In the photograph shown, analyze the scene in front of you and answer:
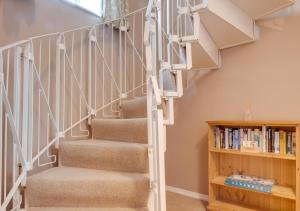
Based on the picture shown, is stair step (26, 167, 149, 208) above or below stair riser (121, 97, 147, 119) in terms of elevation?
below

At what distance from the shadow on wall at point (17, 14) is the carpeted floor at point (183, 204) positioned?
2341mm

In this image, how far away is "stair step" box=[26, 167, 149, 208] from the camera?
1.64 meters

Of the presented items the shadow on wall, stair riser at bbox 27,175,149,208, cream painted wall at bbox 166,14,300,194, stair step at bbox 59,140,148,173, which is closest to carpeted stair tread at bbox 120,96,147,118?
stair step at bbox 59,140,148,173

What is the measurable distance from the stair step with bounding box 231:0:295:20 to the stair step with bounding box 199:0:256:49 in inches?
1.9

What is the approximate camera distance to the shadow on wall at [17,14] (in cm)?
205

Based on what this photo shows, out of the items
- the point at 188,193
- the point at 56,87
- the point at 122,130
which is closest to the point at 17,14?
the point at 56,87

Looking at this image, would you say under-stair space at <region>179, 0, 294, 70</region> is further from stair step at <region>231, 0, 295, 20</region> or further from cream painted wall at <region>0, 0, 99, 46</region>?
cream painted wall at <region>0, 0, 99, 46</region>

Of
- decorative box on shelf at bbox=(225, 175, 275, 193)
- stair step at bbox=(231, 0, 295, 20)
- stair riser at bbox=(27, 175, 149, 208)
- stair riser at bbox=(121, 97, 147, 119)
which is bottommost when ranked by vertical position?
decorative box on shelf at bbox=(225, 175, 275, 193)

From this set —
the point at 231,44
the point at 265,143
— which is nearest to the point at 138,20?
the point at 231,44

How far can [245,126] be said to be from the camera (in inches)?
100

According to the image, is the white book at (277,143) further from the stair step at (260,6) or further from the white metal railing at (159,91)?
the stair step at (260,6)

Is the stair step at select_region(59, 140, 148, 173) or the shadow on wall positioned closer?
the stair step at select_region(59, 140, 148, 173)

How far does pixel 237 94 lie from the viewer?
Result: 278cm

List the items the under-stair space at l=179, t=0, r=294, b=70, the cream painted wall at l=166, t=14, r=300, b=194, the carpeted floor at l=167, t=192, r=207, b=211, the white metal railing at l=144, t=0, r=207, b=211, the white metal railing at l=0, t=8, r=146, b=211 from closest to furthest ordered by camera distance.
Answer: the white metal railing at l=144, t=0, r=207, b=211 < the white metal railing at l=0, t=8, r=146, b=211 < the under-stair space at l=179, t=0, r=294, b=70 < the cream painted wall at l=166, t=14, r=300, b=194 < the carpeted floor at l=167, t=192, r=207, b=211
